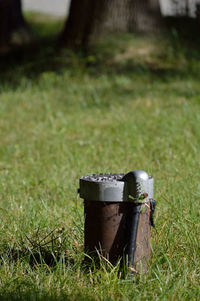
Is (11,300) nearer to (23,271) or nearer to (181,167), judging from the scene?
(23,271)

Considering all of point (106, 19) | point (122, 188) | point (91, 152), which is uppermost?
point (106, 19)

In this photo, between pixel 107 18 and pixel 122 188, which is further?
pixel 107 18

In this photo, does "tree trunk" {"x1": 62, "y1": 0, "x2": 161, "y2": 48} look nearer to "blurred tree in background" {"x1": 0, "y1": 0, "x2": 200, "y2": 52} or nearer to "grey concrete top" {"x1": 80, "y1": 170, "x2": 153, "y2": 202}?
"blurred tree in background" {"x1": 0, "y1": 0, "x2": 200, "y2": 52}

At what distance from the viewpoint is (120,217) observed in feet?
7.70

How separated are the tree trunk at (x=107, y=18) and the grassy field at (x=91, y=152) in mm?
282

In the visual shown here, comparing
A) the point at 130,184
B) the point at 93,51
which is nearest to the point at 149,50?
the point at 93,51

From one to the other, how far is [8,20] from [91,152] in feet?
23.7

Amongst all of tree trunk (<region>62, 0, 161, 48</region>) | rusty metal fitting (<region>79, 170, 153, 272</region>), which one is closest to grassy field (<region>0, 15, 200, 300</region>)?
rusty metal fitting (<region>79, 170, 153, 272</region>)

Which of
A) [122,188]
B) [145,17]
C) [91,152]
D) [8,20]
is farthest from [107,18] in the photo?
[122,188]

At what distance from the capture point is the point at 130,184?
2.29 metres

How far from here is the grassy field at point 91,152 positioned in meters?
2.33

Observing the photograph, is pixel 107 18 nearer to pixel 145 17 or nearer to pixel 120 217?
pixel 145 17

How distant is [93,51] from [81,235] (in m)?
6.40

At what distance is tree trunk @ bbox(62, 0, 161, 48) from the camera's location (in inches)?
349
